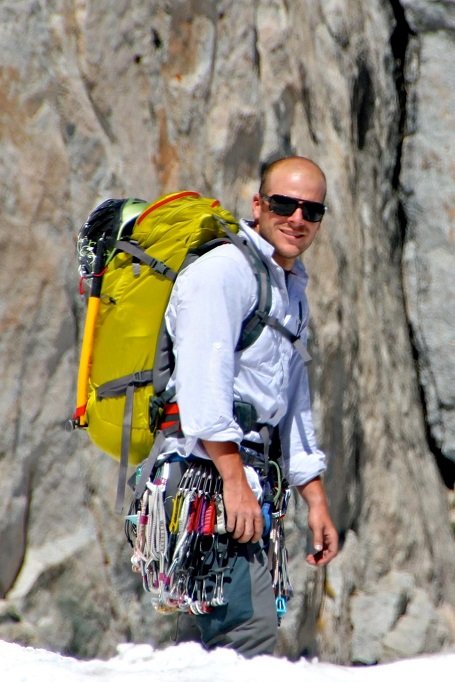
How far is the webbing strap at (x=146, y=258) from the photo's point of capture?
11.4 ft

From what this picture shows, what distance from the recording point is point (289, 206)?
359cm

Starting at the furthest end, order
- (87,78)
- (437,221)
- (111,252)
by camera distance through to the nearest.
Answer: (437,221), (87,78), (111,252)

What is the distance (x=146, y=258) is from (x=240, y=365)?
1.52 feet

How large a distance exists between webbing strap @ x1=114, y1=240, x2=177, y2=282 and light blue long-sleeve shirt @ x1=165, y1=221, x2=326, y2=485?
72mm

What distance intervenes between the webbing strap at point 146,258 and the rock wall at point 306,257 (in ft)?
3.94

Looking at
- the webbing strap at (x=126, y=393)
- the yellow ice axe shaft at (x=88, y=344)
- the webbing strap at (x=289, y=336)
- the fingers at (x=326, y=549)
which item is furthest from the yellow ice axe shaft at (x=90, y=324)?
the fingers at (x=326, y=549)

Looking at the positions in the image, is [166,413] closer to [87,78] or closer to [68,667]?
[68,667]

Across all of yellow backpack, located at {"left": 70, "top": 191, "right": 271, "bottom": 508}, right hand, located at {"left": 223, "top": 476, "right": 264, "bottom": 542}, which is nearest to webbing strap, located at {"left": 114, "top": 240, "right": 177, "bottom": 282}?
yellow backpack, located at {"left": 70, "top": 191, "right": 271, "bottom": 508}

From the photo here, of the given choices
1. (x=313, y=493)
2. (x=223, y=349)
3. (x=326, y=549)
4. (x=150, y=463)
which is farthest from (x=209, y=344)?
(x=326, y=549)

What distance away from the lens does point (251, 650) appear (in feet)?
10.8

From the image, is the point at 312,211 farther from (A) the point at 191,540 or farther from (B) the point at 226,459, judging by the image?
(A) the point at 191,540

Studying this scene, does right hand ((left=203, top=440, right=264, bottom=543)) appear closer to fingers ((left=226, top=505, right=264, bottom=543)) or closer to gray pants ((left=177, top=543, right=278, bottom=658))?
fingers ((left=226, top=505, right=264, bottom=543))

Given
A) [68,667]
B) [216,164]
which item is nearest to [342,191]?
[216,164]

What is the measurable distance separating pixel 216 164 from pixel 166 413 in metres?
2.61
